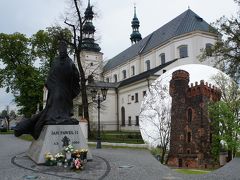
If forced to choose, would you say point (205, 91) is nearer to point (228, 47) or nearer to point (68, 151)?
point (68, 151)

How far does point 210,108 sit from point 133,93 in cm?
4387

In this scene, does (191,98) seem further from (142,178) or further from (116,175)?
(116,175)

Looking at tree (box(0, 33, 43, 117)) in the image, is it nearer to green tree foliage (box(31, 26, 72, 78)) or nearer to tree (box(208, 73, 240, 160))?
green tree foliage (box(31, 26, 72, 78))

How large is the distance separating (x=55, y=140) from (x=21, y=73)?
33688 millimetres

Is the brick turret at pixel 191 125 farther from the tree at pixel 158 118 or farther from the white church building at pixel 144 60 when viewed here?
the white church building at pixel 144 60

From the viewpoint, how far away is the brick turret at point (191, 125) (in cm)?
253

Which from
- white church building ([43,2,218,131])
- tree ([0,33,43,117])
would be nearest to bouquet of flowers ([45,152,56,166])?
white church building ([43,2,218,131])

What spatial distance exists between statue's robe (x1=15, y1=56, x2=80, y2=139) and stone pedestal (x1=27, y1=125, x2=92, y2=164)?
29cm

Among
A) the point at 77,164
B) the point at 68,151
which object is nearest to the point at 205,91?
the point at 77,164

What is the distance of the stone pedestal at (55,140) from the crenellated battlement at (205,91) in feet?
25.6

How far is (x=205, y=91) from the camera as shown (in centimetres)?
259

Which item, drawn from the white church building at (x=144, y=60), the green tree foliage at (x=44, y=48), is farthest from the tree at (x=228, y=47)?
the green tree foliage at (x=44, y=48)

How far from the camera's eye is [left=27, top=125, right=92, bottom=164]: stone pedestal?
9.75m

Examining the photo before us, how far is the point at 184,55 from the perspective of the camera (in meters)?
42.9
